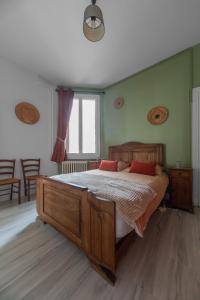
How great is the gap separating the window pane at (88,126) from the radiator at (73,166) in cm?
44

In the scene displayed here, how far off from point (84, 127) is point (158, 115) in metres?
2.09

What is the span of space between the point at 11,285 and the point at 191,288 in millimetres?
1517

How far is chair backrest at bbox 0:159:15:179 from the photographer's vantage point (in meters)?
3.27

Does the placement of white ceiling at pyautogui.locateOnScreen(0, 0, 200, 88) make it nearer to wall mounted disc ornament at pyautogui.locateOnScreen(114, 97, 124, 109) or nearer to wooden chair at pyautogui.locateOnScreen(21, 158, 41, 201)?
wall mounted disc ornament at pyautogui.locateOnScreen(114, 97, 124, 109)

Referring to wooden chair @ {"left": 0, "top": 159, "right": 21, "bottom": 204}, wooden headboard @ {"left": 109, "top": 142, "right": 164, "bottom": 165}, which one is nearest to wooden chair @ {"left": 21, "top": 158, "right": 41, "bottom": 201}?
wooden chair @ {"left": 0, "top": 159, "right": 21, "bottom": 204}

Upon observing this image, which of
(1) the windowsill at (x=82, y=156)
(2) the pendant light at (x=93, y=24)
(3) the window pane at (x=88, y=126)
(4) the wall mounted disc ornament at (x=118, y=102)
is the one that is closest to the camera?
(2) the pendant light at (x=93, y=24)

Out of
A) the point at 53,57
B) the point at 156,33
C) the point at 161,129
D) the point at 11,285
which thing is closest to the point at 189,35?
the point at 156,33

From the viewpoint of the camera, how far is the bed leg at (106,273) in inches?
51.5

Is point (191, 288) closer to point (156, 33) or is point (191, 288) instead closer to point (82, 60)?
point (156, 33)

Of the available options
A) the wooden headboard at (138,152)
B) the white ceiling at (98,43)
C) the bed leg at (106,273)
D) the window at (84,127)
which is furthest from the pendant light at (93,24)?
the window at (84,127)

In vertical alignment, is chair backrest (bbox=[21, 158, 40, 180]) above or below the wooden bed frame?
above

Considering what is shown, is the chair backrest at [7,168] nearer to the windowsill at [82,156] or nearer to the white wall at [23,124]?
the white wall at [23,124]

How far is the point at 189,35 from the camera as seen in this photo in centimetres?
268

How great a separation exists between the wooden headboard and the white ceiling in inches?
73.3
